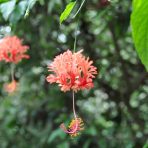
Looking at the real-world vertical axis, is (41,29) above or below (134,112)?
above

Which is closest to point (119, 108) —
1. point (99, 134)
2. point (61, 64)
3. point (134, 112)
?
point (134, 112)

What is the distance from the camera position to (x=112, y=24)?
7.27 ft

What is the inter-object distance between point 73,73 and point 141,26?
0.24 metres

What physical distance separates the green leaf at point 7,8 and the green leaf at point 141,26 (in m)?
0.64

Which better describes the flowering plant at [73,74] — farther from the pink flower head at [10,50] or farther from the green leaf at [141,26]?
the pink flower head at [10,50]

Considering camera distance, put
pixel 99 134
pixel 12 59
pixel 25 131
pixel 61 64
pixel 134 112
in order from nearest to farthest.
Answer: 1. pixel 61 64
2. pixel 12 59
3. pixel 99 134
4. pixel 134 112
5. pixel 25 131

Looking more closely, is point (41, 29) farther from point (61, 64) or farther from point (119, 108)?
point (61, 64)

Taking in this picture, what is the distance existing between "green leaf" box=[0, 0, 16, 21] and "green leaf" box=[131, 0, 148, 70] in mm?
638

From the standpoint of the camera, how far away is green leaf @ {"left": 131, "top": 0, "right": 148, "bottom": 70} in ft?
2.32

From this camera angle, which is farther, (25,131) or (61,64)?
(25,131)

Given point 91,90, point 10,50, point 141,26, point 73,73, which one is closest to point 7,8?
point 10,50

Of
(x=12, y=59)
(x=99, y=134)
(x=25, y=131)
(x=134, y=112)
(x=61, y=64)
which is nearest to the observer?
(x=61, y=64)

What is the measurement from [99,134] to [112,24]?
20.6 inches

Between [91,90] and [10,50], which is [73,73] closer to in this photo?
[10,50]
